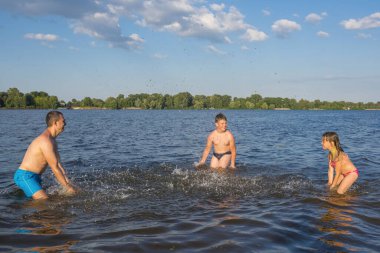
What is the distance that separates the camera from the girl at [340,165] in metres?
8.95

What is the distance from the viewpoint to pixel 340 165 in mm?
9125

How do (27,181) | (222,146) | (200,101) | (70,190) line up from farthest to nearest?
(200,101)
(222,146)
(70,190)
(27,181)

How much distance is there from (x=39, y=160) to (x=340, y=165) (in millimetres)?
7553

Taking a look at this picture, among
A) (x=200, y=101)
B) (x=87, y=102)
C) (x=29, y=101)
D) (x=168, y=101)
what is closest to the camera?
(x=29, y=101)

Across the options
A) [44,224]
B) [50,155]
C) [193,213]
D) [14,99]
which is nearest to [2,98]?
[14,99]

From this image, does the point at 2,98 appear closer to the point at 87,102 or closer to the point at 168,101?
the point at 87,102

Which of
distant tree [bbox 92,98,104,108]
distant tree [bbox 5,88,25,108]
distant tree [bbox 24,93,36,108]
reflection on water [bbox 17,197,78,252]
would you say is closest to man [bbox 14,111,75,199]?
reflection on water [bbox 17,197,78,252]

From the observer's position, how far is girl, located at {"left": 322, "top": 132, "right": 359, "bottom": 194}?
352 inches

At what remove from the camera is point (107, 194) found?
8.71m

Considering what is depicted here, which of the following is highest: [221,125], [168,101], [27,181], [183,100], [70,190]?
[183,100]

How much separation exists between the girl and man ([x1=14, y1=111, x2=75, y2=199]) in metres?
6.68

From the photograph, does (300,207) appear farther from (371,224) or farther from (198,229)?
(198,229)

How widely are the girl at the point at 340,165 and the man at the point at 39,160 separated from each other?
6682 mm

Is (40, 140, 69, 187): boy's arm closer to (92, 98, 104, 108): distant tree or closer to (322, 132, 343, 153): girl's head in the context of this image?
(322, 132, 343, 153): girl's head
